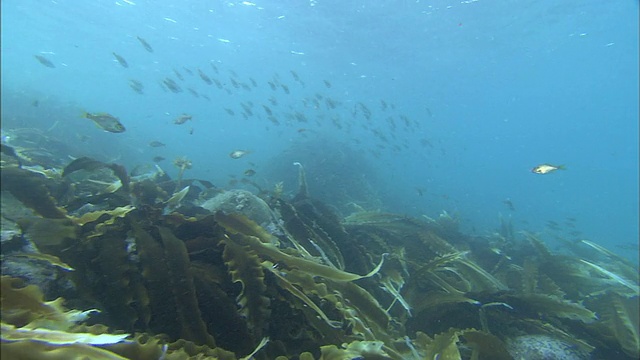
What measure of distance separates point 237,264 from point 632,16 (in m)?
31.5

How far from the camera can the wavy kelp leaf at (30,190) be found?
63.3 inches

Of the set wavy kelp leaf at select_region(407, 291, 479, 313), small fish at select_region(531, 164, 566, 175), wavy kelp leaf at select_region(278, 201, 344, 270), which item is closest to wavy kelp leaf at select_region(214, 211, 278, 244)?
wavy kelp leaf at select_region(278, 201, 344, 270)

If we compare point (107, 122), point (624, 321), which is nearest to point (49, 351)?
point (624, 321)

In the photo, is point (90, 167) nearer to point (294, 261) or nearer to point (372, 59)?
point (294, 261)

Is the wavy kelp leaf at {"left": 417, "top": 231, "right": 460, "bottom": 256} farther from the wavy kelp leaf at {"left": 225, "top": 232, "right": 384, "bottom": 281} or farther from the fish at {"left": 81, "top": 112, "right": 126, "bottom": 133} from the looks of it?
the fish at {"left": 81, "top": 112, "right": 126, "bottom": 133}

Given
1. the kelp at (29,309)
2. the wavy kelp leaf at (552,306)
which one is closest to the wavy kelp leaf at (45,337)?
the kelp at (29,309)

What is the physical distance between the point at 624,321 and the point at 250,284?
2.96 metres

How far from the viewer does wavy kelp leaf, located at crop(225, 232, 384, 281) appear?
1797 mm

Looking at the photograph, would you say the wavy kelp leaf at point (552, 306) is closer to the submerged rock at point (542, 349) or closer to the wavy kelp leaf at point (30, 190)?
the submerged rock at point (542, 349)

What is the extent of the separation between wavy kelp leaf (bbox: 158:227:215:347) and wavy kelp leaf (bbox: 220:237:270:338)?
19cm

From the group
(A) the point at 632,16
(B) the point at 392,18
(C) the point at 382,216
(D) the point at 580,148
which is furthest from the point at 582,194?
(C) the point at 382,216

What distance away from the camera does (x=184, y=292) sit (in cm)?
148

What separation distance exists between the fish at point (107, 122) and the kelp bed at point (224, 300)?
2356mm

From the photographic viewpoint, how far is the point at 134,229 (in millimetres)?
1736
